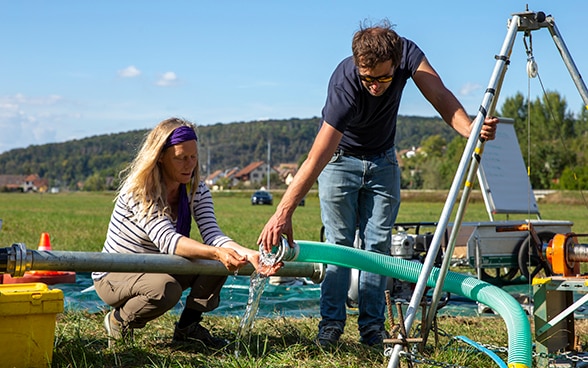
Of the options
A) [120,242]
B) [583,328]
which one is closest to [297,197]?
[120,242]

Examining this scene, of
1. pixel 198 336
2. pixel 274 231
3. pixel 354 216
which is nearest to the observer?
pixel 274 231

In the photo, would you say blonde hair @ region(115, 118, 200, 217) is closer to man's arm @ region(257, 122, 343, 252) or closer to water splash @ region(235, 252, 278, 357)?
water splash @ region(235, 252, 278, 357)

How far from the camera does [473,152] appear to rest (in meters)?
3.42

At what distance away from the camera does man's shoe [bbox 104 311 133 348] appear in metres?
4.10

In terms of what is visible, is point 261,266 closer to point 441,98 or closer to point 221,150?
point 441,98

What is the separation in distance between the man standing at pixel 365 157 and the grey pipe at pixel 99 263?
55cm

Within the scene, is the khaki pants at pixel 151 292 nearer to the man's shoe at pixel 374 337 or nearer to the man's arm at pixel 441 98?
the man's shoe at pixel 374 337

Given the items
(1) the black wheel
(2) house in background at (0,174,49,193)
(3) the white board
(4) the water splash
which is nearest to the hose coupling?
(4) the water splash

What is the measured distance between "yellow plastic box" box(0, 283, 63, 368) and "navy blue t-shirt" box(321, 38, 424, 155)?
63.1 inches

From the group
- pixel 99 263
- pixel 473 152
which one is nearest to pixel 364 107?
pixel 473 152

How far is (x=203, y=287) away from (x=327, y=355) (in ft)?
2.53

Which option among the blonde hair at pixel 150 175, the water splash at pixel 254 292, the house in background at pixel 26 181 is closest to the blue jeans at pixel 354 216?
the water splash at pixel 254 292

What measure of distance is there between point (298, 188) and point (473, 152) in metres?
0.81

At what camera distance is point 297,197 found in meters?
3.47
